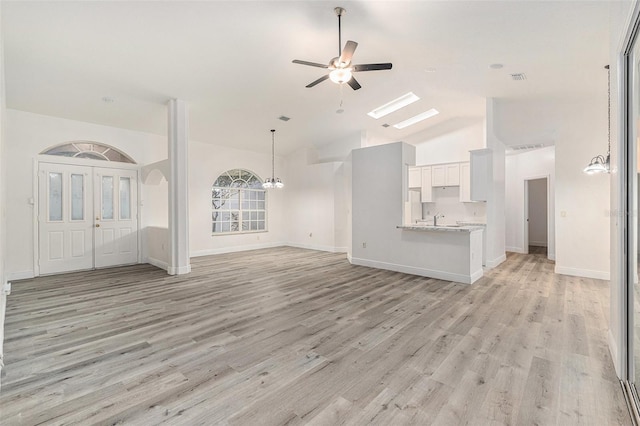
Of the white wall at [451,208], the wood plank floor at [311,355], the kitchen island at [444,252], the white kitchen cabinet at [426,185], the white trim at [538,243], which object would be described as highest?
the white kitchen cabinet at [426,185]

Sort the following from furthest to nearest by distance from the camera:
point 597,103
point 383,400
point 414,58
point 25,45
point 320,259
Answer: point 320,259 < point 597,103 < point 414,58 < point 25,45 < point 383,400

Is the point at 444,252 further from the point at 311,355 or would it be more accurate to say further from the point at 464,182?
the point at 311,355

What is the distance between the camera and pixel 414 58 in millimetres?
4641

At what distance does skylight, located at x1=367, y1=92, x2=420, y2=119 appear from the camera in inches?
256

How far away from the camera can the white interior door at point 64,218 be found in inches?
219

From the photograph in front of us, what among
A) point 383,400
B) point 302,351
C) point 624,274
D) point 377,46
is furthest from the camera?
point 377,46

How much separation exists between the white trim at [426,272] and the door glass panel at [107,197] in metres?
5.51

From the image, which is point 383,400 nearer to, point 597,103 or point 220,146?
point 597,103

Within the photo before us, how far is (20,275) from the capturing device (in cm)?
525

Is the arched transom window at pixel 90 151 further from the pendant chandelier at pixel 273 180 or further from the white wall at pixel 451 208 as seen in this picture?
the white wall at pixel 451 208

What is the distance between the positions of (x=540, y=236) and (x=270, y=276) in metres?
9.11

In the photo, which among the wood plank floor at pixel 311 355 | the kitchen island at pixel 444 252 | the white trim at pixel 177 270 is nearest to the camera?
the wood plank floor at pixel 311 355

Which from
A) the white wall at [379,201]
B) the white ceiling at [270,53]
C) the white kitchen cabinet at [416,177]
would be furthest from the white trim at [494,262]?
the white ceiling at [270,53]

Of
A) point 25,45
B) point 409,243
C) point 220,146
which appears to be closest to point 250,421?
point 409,243
